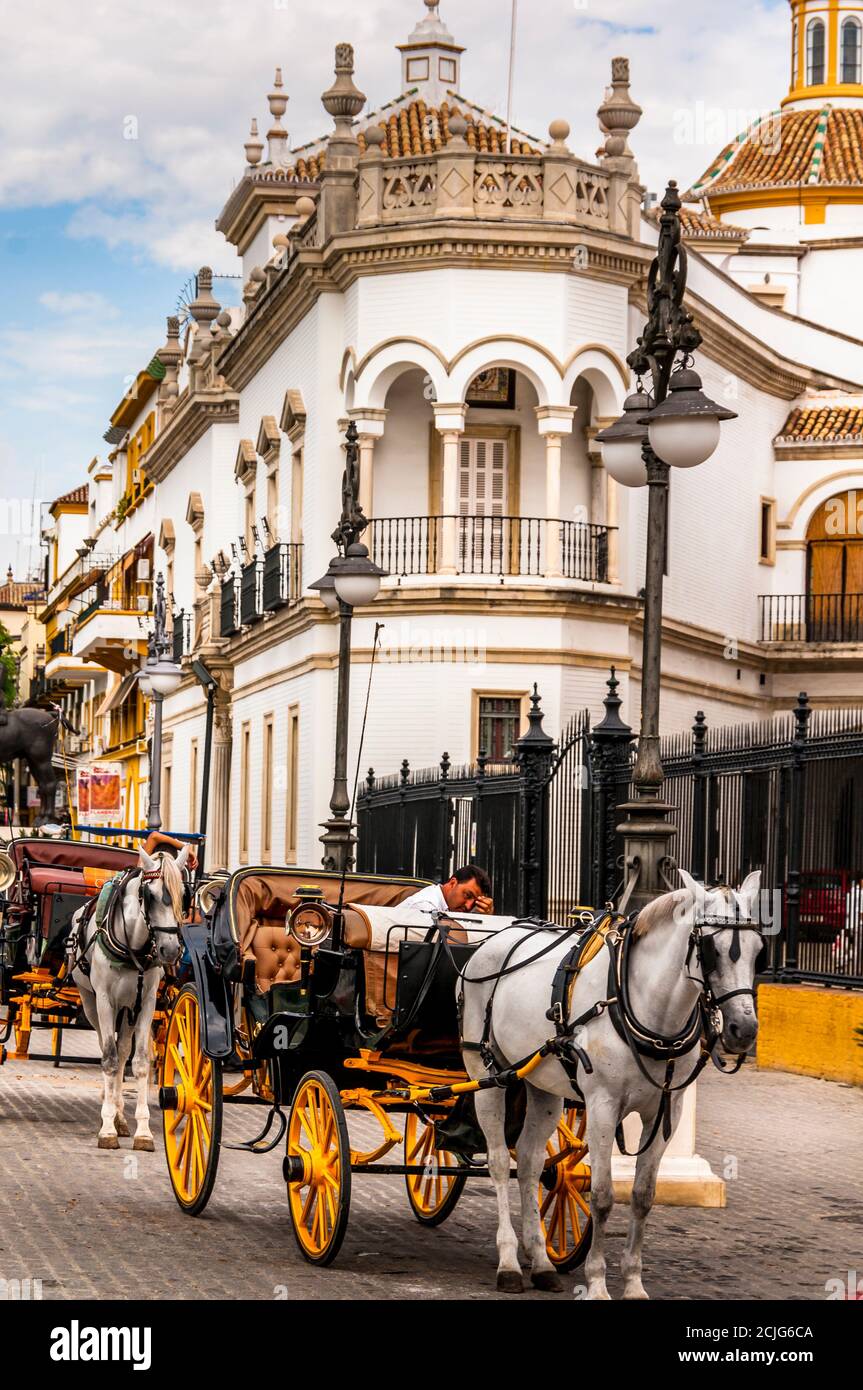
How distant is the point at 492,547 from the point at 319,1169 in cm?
2124

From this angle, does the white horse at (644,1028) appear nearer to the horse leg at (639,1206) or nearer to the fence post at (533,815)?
the horse leg at (639,1206)

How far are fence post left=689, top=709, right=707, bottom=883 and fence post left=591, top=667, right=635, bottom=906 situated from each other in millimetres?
569

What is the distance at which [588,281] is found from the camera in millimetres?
30359

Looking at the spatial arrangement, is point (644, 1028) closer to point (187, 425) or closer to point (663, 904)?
point (663, 904)

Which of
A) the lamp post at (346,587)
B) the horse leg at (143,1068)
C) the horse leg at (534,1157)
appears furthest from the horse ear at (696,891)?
the lamp post at (346,587)

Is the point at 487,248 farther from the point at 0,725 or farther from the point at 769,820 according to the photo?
the point at 769,820

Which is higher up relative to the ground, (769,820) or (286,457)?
(286,457)

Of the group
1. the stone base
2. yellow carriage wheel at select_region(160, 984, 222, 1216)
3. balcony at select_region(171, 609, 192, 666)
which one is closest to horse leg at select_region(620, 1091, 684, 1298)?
Answer: yellow carriage wheel at select_region(160, 984, 222, 1216)

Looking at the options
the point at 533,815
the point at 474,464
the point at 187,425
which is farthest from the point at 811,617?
the point at 533,815

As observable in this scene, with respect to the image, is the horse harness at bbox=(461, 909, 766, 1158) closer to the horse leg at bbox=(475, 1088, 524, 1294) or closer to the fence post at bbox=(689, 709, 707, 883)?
the horse leg at bbox=(475, 1088, 524, 1294)

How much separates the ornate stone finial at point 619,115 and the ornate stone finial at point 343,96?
3.47 metres

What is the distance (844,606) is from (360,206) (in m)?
14.4

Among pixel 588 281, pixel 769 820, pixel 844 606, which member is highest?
pixel 588 281
